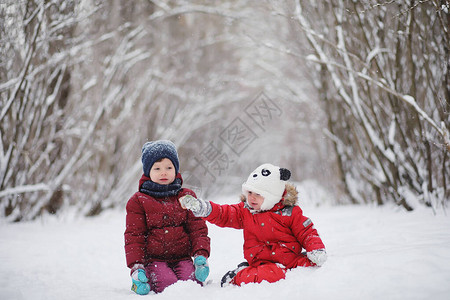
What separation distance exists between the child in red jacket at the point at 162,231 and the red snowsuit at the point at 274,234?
0.68ft

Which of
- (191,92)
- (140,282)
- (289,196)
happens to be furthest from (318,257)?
(191,92)

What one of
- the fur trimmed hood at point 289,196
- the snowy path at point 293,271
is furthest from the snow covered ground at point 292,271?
the fur trimmed hood at point 289,196

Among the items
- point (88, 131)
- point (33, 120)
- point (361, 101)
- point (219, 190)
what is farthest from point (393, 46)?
point (219, 190)

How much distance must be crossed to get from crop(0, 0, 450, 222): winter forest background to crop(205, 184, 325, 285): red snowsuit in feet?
4.52

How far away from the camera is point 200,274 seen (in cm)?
217

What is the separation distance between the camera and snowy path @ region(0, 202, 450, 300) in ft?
5.64

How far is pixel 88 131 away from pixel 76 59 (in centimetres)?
99

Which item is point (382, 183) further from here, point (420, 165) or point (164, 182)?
point (164, 182)

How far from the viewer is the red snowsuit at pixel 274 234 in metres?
2.15

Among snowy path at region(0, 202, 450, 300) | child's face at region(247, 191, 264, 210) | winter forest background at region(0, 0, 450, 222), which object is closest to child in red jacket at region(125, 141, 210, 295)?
snowy path at region(0, 202, 450, 300)

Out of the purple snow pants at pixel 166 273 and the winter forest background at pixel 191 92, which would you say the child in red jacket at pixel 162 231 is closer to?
the purple snow pants at pixel 166 273

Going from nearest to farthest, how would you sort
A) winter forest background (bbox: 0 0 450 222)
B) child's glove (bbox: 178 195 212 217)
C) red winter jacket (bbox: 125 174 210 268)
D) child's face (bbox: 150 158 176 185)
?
child's glove (bbox: 178 195 212 217)
red winter jacket (bbox: 125 174 210 268)
child's face (bbox: 150 158 176 185)
winter forest background (bbox: 0 0 450 222)

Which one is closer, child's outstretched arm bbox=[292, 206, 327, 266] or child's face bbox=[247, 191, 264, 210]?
child's outstretched arm bbox=[292, 206, 327, 266]

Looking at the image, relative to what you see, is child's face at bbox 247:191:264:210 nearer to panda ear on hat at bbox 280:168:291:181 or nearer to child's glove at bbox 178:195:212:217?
panda ear on hat at bbox 280:168:291:181
